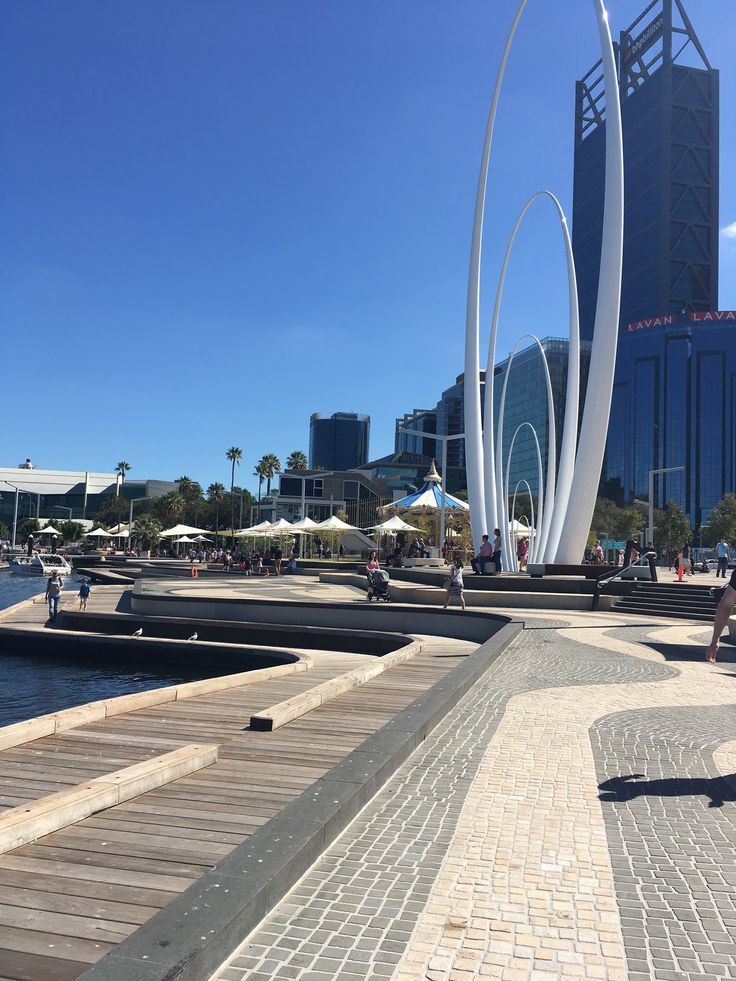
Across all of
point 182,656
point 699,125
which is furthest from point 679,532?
point 699,125

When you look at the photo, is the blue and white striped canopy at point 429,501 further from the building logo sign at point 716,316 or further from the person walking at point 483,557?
the building logo sign at point 716,316

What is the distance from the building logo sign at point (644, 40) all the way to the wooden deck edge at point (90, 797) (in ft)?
663

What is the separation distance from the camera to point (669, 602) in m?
20.5

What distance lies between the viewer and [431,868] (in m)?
3.72

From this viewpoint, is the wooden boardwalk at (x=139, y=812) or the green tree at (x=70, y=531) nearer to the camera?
the wooden boardwalk at (x=139, y=812)

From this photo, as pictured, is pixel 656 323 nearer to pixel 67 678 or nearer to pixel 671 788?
pixel 67 678

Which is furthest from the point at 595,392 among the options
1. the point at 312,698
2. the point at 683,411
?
the point at 683,411

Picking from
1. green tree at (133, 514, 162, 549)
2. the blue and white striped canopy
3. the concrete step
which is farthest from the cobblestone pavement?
green tree at (133, 514, 162, 549)

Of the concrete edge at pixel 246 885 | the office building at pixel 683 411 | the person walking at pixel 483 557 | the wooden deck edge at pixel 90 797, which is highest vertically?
the office building at pixel 683 411

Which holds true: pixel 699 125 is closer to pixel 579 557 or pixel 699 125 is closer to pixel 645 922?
pixel 579 557

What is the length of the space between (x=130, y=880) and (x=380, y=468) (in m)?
144

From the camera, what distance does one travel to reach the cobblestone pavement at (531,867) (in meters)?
2.89

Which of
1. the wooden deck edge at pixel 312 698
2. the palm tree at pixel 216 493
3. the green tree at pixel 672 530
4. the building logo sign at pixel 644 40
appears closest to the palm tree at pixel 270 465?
the palm tree at pixel 216 493

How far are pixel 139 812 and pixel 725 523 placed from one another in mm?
86932
